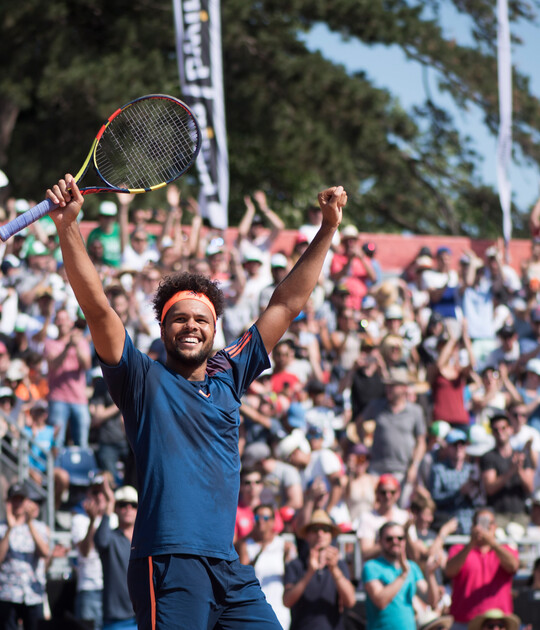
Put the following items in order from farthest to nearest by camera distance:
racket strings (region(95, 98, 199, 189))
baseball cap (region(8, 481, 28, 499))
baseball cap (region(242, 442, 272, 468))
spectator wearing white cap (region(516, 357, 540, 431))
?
spectator wearing white cap (region(516, 357, 540, 431)), baseball cap (region(242, 442, 272, 468)), baseball cap (region(8, 481, 28, 499)), racket strings (region(95, 98, 199, 189))

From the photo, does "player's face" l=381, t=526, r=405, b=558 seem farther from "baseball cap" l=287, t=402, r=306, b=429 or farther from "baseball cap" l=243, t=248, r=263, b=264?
"baseball cap" l=243, t=248, r=263, b=264

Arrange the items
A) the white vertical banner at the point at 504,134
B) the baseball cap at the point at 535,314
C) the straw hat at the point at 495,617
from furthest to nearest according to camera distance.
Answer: the white vertical banner at the point at 504,134, the baseball cap at the point at 535,314, the straw hat at the point at 495,617

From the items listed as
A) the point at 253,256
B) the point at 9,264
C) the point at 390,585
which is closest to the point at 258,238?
the point at 253,256

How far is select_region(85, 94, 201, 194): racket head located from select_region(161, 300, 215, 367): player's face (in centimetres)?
81

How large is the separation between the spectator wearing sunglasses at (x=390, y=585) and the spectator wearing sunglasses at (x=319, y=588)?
7.6 inches

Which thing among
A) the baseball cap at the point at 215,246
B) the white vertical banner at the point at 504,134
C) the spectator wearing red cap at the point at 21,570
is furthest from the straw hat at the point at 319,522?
the white vertical banner at the point at 504,134

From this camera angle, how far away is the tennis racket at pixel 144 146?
5238mm

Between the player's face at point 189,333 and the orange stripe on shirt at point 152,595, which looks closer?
the orange stripe on shirt at point 152,595

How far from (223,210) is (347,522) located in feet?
19.7

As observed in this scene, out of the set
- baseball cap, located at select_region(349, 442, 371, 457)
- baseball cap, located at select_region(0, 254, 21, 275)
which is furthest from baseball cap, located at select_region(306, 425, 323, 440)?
baseball cap, located at select_region(0, 254, 21, 275)

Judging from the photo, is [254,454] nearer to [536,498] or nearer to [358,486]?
[358,486]

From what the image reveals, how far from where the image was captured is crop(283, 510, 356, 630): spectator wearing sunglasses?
8.39 m

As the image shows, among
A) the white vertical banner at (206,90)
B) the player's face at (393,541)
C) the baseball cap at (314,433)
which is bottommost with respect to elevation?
the player's face at (393,541)

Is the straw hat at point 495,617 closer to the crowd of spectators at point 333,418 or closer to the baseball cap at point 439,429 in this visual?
the crowd of spectators at point 333,418
